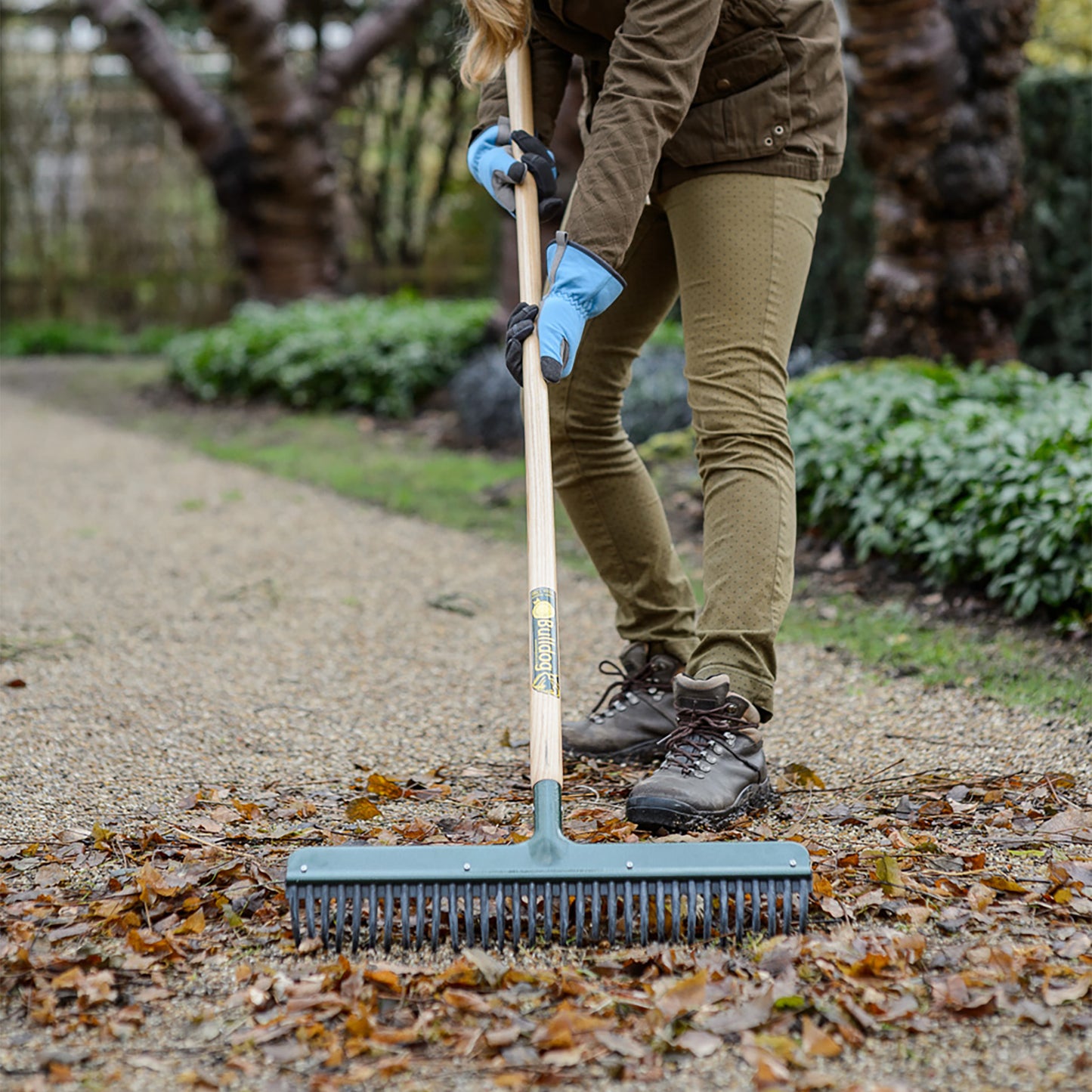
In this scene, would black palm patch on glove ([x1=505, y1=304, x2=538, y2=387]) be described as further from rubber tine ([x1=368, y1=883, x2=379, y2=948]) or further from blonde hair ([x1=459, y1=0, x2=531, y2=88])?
rubber tine ([x1=368, y1=883, x2=379, y2=948])

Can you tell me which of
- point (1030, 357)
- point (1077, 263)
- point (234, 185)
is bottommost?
point (1030, 357)

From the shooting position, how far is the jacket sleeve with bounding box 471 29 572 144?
8.37 ft

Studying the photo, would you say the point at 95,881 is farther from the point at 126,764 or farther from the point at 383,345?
the point at 383,345

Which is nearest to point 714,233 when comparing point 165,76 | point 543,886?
point 543,886

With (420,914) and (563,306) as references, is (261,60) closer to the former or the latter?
(563,306)

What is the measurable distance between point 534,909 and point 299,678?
1785 millimetres

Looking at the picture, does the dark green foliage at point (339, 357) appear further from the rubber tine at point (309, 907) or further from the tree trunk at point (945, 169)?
the rubber tine at point (309, 907)

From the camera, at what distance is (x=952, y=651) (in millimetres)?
3539

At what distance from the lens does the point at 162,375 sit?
11297 millimetres

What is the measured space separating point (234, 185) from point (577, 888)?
32.1ft

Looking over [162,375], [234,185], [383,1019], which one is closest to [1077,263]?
[383,1019]

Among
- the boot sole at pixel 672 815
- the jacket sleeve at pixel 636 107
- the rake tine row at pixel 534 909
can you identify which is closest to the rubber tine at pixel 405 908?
the rake tine row at pixel 534 909

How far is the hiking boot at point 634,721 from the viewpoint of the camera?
2.71 meters

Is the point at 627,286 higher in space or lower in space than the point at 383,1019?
higher
